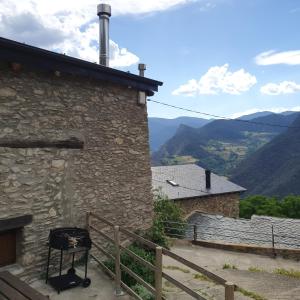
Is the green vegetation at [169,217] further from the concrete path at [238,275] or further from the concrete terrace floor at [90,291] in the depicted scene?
the concrete terrace floor at [90,291]

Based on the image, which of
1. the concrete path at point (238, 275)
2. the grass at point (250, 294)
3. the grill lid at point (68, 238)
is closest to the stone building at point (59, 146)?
the grill lid at point (68, 238)

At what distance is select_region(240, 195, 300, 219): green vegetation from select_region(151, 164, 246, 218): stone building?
13934mm

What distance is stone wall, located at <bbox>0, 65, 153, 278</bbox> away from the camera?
6016 millimetres

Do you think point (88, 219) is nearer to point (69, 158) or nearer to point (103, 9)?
point (69, 158)

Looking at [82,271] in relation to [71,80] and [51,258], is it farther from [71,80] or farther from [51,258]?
[71,80]

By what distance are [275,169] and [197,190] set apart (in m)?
107

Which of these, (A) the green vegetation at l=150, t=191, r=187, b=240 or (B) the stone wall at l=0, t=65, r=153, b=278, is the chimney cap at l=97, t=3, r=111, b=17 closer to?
(B) the stone wall at l=0, t=65, r=153, b=278

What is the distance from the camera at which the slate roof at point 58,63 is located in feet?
18.6

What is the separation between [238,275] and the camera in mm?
8742

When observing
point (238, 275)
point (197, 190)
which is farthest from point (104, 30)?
point (197, 190)

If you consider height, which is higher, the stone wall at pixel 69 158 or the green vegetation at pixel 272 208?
the stone wall at pixel 69 158

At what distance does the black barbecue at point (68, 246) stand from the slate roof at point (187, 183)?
20185 mm

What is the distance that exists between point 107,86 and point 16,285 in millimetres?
4261

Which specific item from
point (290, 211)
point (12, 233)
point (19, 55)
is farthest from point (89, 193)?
point (290, 211)
